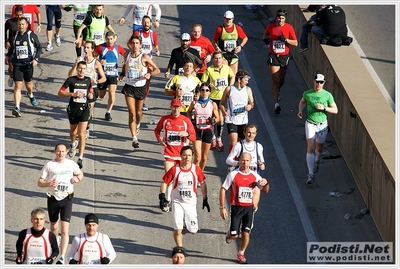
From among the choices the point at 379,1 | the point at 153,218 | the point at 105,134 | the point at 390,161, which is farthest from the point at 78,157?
the point at 379,1

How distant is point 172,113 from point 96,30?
5.13 m

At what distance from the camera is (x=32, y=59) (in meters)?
21.3

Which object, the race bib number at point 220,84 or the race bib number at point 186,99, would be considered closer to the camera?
the race bib number at point 186,99

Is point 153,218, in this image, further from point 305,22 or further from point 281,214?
point 305,22

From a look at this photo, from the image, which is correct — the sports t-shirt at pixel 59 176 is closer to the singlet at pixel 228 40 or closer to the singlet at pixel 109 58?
the singlet at pixel 109 58

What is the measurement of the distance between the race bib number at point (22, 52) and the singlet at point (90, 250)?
7275 millimetres

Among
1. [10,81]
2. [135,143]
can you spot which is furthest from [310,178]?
[10,81]

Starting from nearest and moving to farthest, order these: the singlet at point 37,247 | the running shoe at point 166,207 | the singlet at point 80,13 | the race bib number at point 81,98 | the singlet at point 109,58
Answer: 1. the singlet at point 37,247
2. the running shoe at point 166,207
3. the race bib number at point 81,98
4. the singlet at point 109,58
5. the singlet at point 80,13

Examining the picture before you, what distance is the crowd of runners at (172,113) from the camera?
52.6 feet

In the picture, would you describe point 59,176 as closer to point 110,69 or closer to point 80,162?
point 80,162

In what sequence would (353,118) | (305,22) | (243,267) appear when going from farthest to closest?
(305,22) → (353,118) → (243,267)

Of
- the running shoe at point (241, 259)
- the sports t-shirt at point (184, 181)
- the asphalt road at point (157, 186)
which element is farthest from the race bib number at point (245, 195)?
the asphalt road at point (157, 186)

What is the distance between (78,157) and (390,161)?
19.1 ft

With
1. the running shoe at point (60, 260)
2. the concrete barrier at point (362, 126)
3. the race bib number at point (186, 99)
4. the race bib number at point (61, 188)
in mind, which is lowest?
the running shoe at point (60, 260)
